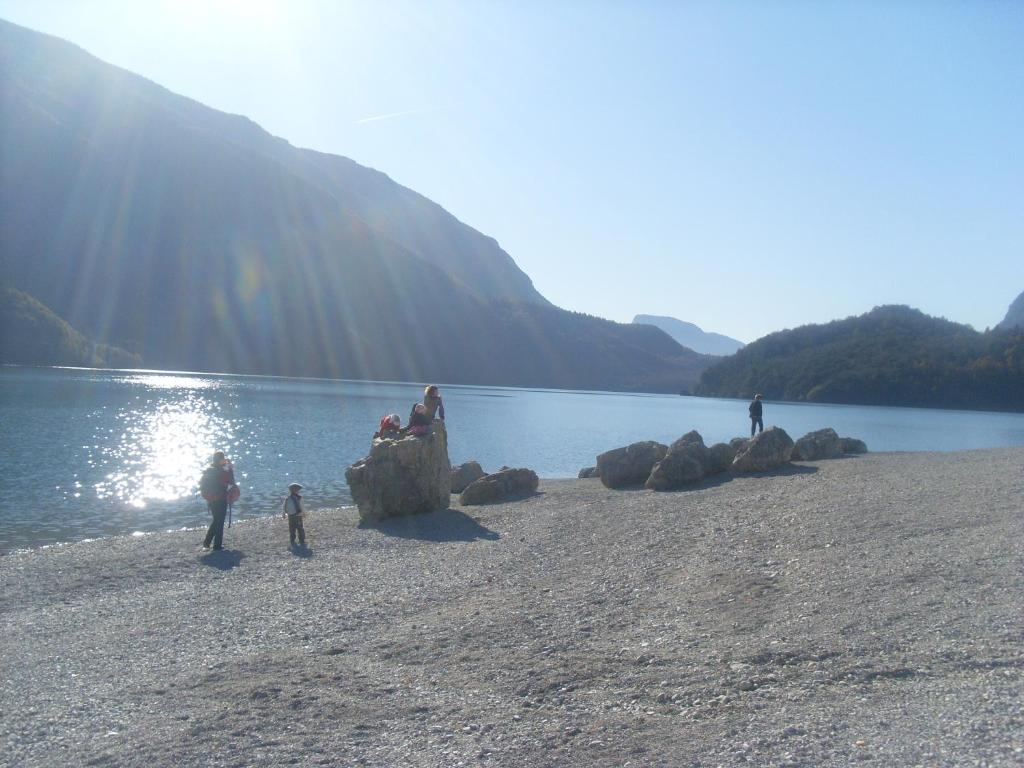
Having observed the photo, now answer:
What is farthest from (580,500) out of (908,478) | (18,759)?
(18,759)

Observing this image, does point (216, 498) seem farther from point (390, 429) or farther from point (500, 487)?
point (500, 487)

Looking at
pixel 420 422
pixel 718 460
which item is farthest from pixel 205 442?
pixel 718 460

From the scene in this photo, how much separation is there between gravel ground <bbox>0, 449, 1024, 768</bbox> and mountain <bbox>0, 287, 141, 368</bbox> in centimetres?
10008

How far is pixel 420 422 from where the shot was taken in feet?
63.1

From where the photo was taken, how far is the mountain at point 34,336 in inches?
3959

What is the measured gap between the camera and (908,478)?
17.0m

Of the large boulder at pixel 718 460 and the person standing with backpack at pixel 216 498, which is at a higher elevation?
the large boulder at pixel 718 460

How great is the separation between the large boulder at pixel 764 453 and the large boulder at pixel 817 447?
946 millimetres

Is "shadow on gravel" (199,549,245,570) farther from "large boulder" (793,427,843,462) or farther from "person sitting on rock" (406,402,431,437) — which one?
"large boulder" (793,427,843,462)

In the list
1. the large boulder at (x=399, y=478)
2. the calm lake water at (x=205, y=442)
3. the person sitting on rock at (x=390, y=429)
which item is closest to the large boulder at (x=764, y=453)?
the large boulder at (x=399, y=478)

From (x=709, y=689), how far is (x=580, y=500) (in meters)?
12.8

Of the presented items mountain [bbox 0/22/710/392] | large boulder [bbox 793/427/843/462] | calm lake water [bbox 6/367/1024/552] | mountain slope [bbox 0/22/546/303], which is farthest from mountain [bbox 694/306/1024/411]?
large boulder [bbox 793/427/843/462]

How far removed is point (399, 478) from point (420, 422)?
1.40 m

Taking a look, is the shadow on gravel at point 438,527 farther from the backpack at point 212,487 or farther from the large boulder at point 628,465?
the large boulder at point 628,465
